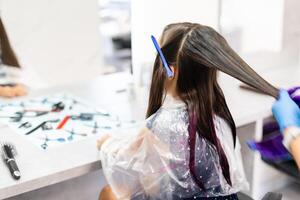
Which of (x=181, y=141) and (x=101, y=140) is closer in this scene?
(x=181, y=141)

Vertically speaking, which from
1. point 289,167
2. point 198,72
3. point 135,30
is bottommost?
point 289,167

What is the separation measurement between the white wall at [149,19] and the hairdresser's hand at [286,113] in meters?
1.03

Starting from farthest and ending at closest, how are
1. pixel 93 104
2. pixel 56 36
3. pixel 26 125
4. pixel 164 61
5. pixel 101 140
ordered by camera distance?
pixel 56 36 → pixel 93 104 → pixel 26 125 → pixel 101 140 → pixel 164 61

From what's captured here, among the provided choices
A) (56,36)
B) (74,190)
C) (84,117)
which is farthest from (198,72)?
(56,36)

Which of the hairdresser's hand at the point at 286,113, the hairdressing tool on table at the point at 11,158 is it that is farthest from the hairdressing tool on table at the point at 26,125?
the hairdresser's hand at the point at 286,113

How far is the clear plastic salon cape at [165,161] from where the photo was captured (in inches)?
47.7

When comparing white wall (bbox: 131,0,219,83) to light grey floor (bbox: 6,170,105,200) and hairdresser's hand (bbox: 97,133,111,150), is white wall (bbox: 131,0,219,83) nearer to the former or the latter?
light grey floor (bbox: 6,170,105,200)

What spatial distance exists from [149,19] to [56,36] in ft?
1.64

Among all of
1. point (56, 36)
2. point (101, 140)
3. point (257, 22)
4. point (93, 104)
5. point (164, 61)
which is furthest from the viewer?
point (257, 22)

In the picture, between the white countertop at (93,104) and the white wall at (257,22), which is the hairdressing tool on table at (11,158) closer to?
the white countertop at (93,104)

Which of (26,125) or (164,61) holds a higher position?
(164,61)

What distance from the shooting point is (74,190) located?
67.7 inches

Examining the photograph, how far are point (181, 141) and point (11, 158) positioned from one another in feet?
1.50

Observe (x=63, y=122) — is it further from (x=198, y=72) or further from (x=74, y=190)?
(x=198, y=72)
